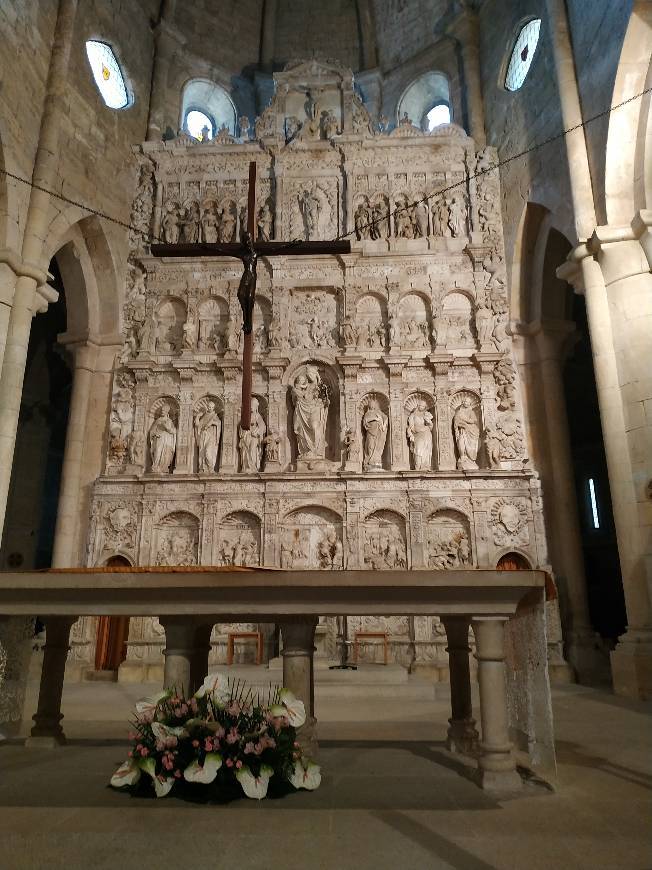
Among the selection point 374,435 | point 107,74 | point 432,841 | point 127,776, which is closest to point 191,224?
point 107,74

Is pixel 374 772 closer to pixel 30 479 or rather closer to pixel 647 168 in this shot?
pixel 647 168

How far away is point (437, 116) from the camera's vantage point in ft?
60.3

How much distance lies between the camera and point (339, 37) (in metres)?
20.6

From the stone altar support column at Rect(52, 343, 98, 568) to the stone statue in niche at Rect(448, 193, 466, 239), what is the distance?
917cm

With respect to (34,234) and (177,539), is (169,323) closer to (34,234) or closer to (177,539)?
(34,234)

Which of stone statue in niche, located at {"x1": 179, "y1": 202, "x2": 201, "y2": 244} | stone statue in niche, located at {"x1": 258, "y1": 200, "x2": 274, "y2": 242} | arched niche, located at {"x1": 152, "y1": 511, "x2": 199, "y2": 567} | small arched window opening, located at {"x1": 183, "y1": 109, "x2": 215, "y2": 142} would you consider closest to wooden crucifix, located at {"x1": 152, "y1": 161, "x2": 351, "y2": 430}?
arched niche, located at {"x1": 152, "y1": 511, "x2": 199, "y2": 567}

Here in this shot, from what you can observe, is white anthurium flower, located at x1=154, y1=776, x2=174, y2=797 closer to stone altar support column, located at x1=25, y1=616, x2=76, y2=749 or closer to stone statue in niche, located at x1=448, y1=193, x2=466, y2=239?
stone altar support column, located at x1=25, y1=616, x2=76, y2=749

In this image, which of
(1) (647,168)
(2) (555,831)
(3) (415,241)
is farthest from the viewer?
(3) (415,241)

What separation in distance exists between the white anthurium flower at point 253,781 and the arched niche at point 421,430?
1033cm

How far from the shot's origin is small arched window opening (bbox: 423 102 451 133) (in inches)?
716

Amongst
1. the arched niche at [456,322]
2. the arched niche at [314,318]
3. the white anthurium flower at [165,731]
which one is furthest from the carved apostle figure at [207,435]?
the white anthurium flower at [165,731]

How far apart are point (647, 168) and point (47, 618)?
10776 mm

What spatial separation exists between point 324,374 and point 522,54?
889cm

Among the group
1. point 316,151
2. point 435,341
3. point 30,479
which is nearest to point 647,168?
point 435,341
